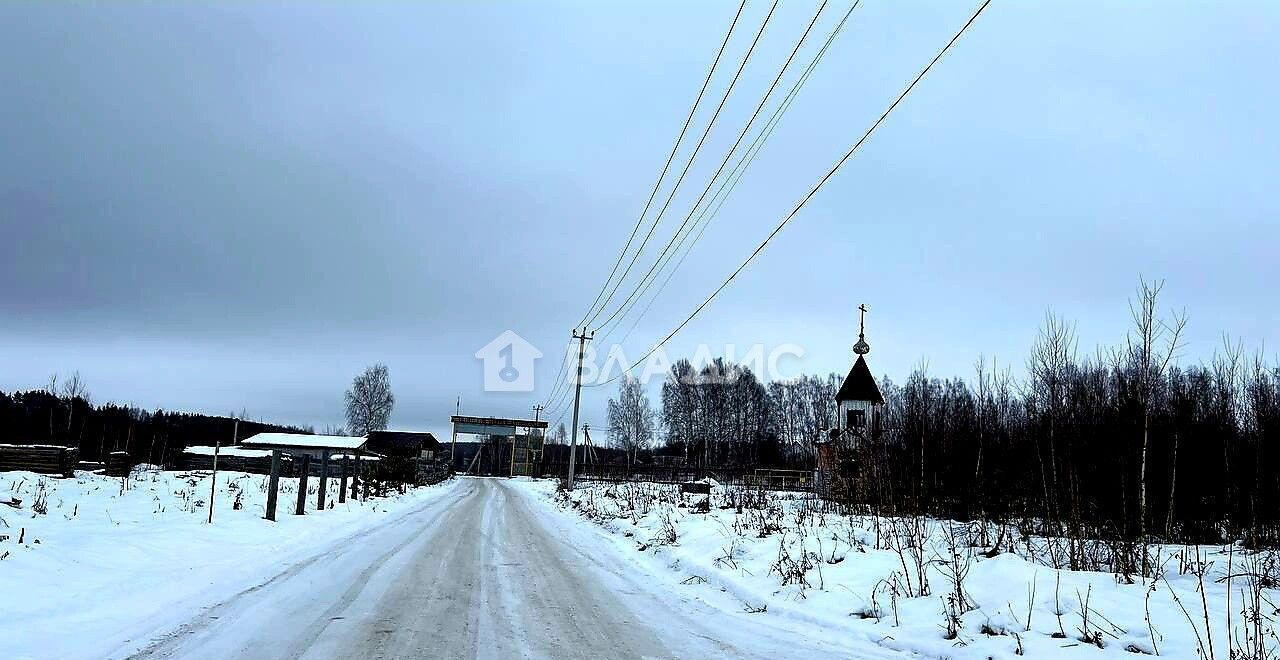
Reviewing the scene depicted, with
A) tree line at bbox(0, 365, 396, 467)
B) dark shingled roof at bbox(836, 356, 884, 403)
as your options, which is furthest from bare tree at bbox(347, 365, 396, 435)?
dark shingled roof at bbox(836, 356, 884, 403)

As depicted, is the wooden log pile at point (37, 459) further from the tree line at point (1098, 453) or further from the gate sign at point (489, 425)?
the gate sign at point (489, 425)

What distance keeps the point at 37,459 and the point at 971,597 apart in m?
40.0

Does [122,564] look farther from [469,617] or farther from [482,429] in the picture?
[482,429]

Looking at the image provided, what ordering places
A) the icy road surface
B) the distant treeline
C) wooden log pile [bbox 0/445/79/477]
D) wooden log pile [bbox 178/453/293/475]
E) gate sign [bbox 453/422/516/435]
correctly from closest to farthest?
1. the icy road surface
2. wooden log pile [bbox 0/445/79/477]
3. wooden log pile [bbox 178/453/293/475]
4. the distant treeline
5. gate sign [bbox 453/422/516/435]

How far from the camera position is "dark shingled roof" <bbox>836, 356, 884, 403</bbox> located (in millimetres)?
31953

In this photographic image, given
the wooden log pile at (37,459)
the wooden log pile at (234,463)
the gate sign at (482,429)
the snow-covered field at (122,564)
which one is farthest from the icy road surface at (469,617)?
the gate sign at (482,429)

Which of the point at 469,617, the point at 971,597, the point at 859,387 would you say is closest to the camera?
the point at 469,617

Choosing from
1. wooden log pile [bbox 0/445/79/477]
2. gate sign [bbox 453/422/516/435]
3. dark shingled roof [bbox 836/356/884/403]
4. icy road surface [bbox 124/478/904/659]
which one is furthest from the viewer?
gate sign [bbox 453/422/516/435]

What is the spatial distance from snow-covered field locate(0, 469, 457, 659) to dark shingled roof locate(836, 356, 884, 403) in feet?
71.5

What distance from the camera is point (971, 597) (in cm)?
706

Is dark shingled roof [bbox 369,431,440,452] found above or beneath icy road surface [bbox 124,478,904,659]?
beneath

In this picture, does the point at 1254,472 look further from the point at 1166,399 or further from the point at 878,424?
the point at 878,424

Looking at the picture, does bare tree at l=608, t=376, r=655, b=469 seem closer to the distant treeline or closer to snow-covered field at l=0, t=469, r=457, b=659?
the distant treeline

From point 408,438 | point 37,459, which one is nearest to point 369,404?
point 408,438
